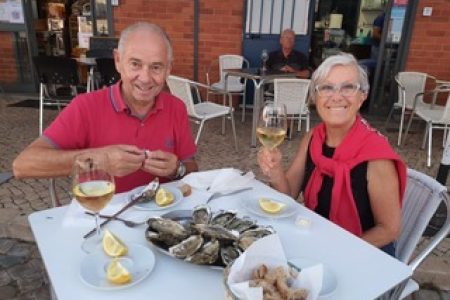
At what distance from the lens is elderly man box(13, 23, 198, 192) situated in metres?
A: 1.65

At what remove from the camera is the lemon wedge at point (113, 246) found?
40.3 inches

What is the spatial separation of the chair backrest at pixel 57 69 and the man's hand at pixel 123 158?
3.33m

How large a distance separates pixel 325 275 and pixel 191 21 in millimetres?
5644

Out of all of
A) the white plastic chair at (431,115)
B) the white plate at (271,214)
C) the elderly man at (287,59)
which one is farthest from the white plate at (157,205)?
the elderly man at (287,59)

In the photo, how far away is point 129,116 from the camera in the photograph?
1783 mm

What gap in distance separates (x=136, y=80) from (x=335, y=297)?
4.21 feet

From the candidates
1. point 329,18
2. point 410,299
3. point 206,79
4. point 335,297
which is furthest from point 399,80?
point 335,297

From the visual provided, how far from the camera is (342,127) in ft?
5.30

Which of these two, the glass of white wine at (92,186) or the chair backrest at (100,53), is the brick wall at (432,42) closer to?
the chair backrest at (100,53)

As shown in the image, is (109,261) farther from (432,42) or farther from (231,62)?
(432,42)

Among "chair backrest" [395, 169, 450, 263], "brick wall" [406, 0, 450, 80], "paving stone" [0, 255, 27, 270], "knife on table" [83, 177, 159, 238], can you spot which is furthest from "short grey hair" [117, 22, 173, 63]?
"brick wall" [406, 0, 450, 80]

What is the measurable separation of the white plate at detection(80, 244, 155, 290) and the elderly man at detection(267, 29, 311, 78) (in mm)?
4837

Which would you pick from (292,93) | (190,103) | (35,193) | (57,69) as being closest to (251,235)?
(35,193)

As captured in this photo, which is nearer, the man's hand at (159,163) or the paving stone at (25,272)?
the man's hand at (159,163)
